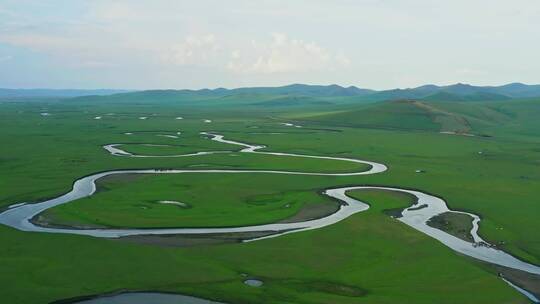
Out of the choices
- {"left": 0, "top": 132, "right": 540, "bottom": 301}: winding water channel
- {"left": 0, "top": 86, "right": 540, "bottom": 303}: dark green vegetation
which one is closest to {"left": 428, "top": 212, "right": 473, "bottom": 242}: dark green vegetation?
{"left": 0, "top": 132, "right": 540, "bottom": 301}: winding water channel

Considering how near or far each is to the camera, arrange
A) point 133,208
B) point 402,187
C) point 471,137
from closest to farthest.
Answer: point 133,208 → point 402,187 → point 471,137

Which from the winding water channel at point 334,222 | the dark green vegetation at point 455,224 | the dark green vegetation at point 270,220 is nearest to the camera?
the dark green vegetation at point 270,220

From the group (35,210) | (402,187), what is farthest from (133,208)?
(402,187)

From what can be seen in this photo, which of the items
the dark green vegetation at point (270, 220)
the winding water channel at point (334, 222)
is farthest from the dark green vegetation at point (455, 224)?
the dark green vegetation at point (270, 220)

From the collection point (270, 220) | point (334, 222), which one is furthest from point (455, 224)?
point (270, 220)

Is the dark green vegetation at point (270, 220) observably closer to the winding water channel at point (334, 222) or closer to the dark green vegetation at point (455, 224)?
the winding water channel at point (334, 222)

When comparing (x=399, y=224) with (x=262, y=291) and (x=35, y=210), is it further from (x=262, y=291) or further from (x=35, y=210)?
(x=35, y=210)

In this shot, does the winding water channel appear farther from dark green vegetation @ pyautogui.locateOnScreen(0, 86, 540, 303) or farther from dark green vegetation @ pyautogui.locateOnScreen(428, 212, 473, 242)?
dark green vegetation @ pyautogui.locateOnScreen(0, 86, 540, 303)

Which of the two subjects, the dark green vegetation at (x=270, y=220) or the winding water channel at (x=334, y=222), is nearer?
the dark green vegetation at (x=270, y=220)
